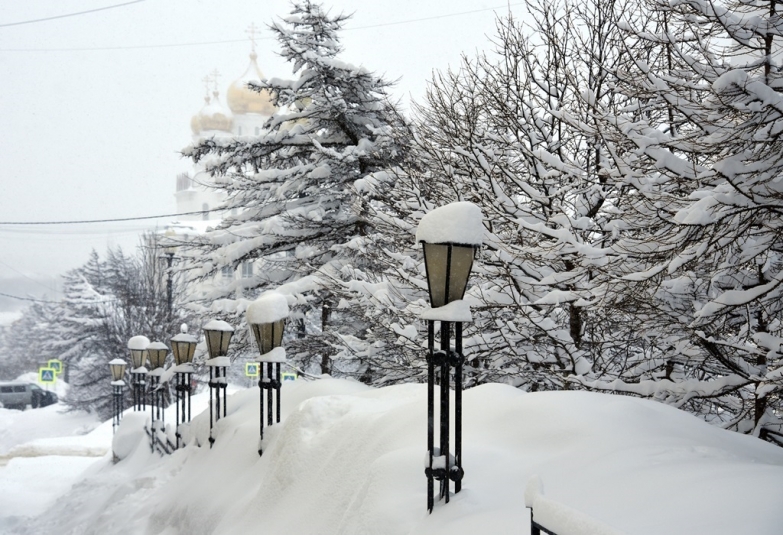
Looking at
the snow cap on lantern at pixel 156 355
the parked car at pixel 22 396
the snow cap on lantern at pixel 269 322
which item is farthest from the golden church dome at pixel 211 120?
the snow cap on lantern at pixel 269 322

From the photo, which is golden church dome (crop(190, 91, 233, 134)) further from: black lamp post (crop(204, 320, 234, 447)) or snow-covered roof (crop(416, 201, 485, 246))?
snow-covered roof (crop(416, 201, 485, 246))

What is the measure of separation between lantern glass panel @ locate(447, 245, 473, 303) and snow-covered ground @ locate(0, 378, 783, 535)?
3.49 feet

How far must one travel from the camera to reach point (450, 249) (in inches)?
166

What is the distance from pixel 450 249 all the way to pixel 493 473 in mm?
1372

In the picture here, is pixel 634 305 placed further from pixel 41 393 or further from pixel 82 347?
pixel 41 393

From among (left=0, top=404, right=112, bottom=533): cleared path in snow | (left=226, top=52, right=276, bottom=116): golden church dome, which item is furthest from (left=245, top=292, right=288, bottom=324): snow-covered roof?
(left=226, top=52, right=276, bottom=116): golden church dome

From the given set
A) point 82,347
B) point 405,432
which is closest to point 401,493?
point 405,432

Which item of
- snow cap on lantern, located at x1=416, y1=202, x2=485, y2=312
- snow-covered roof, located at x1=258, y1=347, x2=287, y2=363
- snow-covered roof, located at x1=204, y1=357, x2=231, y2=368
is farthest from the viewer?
snow-covered roof, located at x1=204, y1=357, x2=231, y2=368

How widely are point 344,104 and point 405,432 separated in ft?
37.0

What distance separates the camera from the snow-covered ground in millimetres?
3076

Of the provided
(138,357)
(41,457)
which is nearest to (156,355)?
(138,357)

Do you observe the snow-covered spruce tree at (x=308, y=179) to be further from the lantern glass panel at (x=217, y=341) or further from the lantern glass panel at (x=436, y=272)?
the lantern glass panel at (x=436, y=272)

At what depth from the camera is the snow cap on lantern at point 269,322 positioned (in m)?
7.92

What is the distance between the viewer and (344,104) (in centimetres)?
1541
